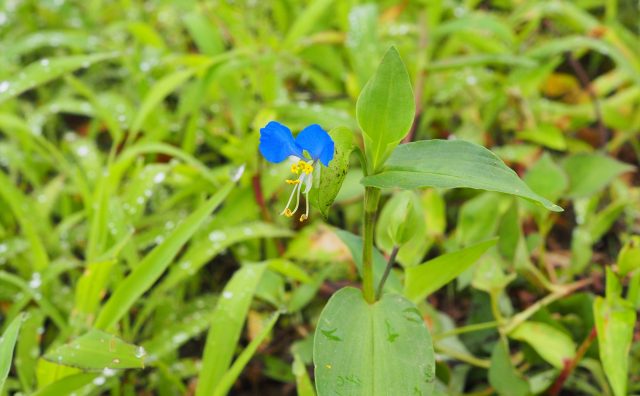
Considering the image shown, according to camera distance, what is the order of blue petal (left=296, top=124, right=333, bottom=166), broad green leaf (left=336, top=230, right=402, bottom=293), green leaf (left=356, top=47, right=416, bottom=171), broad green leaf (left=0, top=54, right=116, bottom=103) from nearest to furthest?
blue petal (left=296, top=124, right=333, bottom=166), green leaf (left=356, top=47, right=416, bottom=171), broad green leaf (left=336, top=230, right=402, bottom=293), broad green leaf (left=0, top=54, right=116, bottom=103)

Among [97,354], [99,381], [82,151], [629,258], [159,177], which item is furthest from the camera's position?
[82,151]

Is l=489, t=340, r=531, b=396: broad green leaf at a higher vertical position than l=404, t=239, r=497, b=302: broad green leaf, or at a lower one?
lower

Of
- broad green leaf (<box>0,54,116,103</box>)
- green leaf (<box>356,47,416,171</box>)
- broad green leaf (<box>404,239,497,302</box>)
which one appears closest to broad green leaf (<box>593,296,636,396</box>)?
broad green leaf (<box>404,239,497,302</box>)

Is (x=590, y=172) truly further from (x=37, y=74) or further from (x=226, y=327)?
(x=37, y=74)

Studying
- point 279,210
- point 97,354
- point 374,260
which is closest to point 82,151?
point 279,210

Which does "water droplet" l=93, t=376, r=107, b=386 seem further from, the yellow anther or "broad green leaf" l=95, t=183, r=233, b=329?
the yellow anther

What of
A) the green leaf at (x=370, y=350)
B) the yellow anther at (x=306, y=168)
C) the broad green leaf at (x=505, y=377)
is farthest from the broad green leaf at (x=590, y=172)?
the yellow anther at (x=306, y=168)
